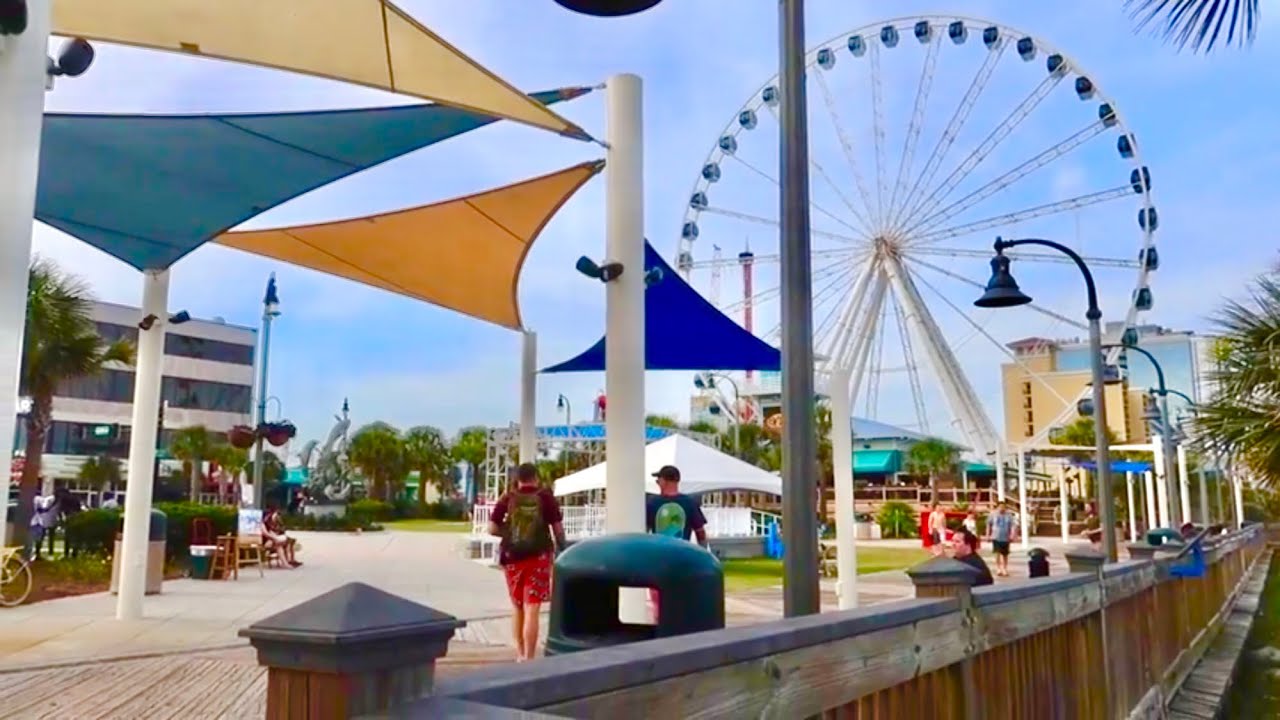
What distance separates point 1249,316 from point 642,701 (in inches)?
372

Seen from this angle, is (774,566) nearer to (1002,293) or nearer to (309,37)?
(1002,293)

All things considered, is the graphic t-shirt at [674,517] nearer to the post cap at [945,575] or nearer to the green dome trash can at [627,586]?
the green dome trash can at [627,586]

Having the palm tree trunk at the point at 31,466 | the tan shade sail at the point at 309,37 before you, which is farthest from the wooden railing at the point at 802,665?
the palm tree trunk at the point at 31,466

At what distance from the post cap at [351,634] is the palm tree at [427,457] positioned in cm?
5038

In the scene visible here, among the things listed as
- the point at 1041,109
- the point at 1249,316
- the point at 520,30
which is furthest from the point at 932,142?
the point at 520,30

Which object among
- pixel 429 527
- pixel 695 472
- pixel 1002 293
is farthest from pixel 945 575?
pixel 429 527

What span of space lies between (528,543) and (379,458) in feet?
147

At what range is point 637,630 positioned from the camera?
3.62 m

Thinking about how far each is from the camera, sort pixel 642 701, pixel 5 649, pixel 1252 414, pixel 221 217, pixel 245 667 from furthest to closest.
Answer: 1. pixel 1252 414
2. pixel 221 217
3. pixel 5 649
4. pixel 245 667
5. pixel 642 701

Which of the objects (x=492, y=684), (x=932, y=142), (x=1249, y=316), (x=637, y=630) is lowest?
(x=637, y=630)

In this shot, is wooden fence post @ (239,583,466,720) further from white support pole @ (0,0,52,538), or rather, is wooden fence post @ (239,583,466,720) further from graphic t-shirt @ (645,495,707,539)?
graphic t-shirt @ (645,495,707,539)

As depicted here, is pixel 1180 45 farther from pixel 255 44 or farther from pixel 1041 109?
pixel 1041 109

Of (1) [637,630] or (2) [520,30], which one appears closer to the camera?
(1) [637,630]

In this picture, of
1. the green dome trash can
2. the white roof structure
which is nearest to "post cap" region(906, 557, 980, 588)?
the green dome trash can
